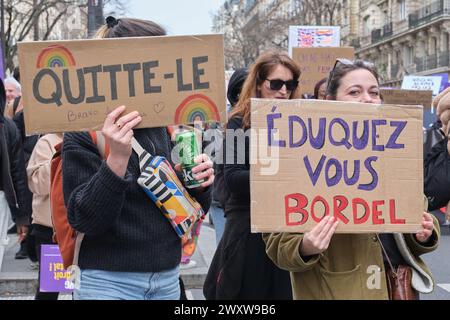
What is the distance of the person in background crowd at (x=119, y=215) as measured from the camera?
2418 millimetres

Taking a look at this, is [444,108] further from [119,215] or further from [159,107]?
[119,215]

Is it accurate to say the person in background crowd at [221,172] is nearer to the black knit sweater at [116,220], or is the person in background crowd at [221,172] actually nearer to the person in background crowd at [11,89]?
the black knit sweater at [116,220]

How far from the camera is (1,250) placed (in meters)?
4.66

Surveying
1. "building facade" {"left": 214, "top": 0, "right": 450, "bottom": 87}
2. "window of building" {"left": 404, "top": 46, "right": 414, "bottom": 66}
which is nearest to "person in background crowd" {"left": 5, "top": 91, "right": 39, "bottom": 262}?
"building facade" {"left": 214, "top": 0, "right": 450, "bottom": 87}

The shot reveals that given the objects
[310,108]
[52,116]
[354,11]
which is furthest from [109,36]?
[354,11]

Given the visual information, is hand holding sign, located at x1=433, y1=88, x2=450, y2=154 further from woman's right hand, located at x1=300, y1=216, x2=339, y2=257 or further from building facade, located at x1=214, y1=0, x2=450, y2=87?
building facade, located at x1=214, y1=0, x2=450, y2=87

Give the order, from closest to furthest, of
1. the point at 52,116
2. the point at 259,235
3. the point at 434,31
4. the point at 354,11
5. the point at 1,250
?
the point at 52,116, the point at 259,235, the point at 1,250, the point at 434,31, the point at 354,11

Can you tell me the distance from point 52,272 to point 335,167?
272cm

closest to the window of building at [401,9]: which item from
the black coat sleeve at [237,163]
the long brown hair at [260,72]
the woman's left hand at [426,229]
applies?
the long brown hair at [260,72]

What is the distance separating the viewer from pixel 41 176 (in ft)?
16.3

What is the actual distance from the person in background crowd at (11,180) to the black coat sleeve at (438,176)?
9.34ft

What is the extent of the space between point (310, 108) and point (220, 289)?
1532 mm

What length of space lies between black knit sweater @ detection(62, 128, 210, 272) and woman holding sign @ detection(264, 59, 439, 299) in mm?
450

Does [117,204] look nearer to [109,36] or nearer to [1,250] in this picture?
[109,36]
